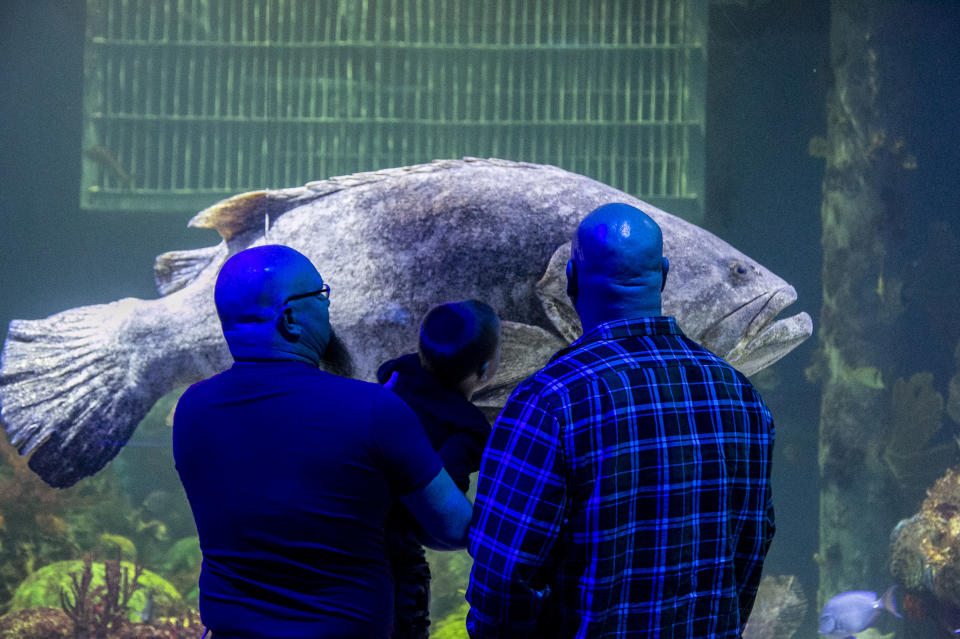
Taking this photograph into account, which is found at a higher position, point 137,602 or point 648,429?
point 648,429

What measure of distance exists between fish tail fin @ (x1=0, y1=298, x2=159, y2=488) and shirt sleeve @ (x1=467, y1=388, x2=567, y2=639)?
1829 mm

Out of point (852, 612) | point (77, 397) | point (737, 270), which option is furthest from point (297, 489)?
point (852, 612)

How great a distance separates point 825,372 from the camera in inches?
260

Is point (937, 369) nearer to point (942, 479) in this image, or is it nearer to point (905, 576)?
point (942, 479)

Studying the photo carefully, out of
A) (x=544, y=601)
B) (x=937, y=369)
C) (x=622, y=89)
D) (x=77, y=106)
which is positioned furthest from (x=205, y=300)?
(x=937, y=369)

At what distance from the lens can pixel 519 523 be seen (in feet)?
3.60

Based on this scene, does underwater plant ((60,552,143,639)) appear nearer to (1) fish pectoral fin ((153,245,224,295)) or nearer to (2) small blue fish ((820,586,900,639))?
(1) fish pectoral fin ((153,245,224,295))

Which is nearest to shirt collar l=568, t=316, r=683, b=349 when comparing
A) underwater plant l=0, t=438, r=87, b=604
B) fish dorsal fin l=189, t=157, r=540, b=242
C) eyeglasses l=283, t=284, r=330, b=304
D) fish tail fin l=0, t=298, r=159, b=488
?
eyeglasses l=283, t=284, r=330, b=304

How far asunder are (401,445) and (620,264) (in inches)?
20.6

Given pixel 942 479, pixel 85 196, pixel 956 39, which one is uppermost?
pixel 956 39

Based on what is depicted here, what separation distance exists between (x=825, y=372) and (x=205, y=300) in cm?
614

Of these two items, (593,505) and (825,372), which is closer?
(593,505)

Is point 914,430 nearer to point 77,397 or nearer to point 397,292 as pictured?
point 397,292

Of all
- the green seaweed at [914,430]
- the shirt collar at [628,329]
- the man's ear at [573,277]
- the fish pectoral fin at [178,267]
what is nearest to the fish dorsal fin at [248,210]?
the fish pectoral fin at [178,267]
